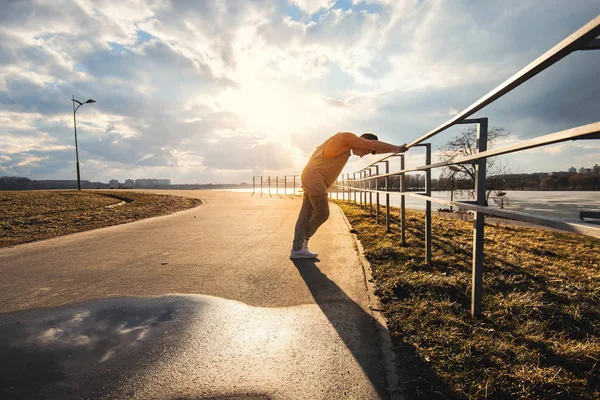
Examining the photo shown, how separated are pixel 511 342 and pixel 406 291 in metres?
0.95

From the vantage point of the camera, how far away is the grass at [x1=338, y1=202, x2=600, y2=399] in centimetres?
157

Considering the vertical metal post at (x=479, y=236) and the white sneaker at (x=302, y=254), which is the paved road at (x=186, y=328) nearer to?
the white sneaker at (x=302, y=254)

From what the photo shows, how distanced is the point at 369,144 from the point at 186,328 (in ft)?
8.48

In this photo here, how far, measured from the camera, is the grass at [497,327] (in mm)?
1572

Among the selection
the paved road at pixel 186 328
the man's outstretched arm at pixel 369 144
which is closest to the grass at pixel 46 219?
the paved road at pixel 186 328

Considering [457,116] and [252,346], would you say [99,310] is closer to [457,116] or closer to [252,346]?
[252,346]

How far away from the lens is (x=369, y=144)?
353 cm

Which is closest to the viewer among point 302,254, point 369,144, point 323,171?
point 369,144

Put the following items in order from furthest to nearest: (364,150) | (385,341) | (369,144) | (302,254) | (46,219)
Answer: (46,219), (302,254), (364,150), (369,144), (385,341)

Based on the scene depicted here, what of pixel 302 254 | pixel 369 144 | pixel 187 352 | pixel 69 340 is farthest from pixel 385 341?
pixel 302 254

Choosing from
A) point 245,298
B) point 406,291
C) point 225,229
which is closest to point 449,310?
point 406,291

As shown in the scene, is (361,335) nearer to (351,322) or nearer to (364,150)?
(351,322)

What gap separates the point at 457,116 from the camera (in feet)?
8.49

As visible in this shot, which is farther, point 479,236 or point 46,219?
point 46,219
